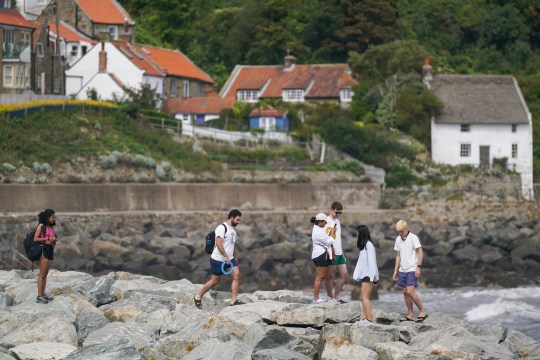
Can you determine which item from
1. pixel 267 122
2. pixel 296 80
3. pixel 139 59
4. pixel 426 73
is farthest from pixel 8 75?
pixel 426 73

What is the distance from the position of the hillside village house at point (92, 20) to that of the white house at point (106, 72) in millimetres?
3944

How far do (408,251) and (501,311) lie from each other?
432 inches

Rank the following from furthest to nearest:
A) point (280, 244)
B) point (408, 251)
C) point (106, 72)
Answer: point (106, 72) → point (280, 244) → point (408, 251)

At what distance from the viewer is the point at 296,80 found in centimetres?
5784

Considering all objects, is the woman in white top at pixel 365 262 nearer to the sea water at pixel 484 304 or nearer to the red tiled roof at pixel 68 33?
the sea water at pixel 484 304

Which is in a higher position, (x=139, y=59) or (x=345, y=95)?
(x=139, y=59)

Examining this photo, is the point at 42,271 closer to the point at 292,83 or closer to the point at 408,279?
the point at 408,279

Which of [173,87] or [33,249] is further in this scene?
[173,87]

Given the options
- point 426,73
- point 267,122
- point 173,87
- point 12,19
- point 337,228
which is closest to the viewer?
point 337,228

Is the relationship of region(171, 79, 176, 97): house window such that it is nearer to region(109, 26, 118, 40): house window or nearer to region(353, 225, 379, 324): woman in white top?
region(109, 26, 118, 40): house window

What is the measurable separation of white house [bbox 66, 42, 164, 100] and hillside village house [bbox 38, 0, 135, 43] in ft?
12.9

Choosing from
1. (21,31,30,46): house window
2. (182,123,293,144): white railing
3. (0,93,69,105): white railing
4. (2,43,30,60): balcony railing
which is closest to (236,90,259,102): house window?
(182,123,293,144): white railing

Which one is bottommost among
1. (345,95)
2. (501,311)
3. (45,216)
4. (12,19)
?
(501,311)

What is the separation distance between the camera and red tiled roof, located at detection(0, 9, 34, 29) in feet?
164
